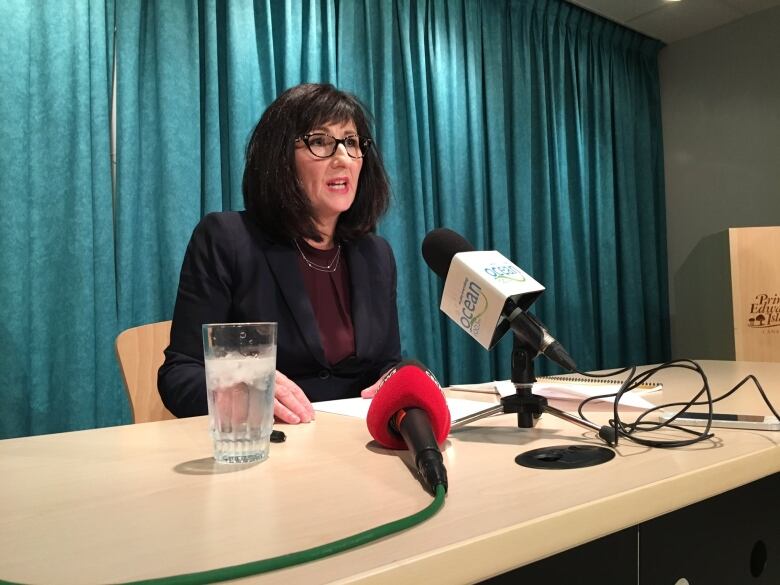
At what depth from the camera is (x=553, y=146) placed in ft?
11.1

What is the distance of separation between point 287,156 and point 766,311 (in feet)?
8.30

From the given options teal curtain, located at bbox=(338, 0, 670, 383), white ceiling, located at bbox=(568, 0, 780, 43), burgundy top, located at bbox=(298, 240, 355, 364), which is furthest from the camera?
white ceiling, located at bbox=(568, 0, 780, 43)

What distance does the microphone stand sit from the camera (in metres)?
0.70

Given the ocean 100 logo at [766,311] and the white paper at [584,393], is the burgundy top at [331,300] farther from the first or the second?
the ocean 100 logo at [766,311]

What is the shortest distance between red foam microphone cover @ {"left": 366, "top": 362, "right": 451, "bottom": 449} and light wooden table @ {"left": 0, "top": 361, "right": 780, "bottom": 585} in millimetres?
21

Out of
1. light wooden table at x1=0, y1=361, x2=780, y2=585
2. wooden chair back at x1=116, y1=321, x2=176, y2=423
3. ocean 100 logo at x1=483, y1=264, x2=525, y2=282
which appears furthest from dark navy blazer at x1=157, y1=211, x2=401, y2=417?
ocean 100 logo at x1=483, y1=264, x2=525, y2=282

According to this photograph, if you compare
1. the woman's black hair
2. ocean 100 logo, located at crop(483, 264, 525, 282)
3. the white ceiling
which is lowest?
ocean 100 logo, located at crop(483, 264, 525, 282)

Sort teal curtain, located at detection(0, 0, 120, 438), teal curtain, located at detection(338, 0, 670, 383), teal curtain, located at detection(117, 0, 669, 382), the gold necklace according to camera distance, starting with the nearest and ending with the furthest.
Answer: the gold necklace, teal curtain, located at detection(0, 0, 120, 438), teal curtain, located at detection(117, 0, 669, 382), teal curtain, located at detection(338, 0, 670, 383)

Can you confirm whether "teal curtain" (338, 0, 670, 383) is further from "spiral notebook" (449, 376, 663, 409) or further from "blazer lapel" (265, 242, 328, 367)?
A: "spiral notebook" (449, 376, 663, 409)

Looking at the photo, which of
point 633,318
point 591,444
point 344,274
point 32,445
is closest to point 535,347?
point 591,444

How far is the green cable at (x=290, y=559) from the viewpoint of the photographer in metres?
0.31

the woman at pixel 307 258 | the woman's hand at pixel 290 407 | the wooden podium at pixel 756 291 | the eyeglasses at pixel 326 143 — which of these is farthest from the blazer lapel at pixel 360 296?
the wooden podium at pixel 756 291

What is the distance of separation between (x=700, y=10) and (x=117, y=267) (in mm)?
3291

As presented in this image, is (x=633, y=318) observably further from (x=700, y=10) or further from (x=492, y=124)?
(x=700, y=10)
